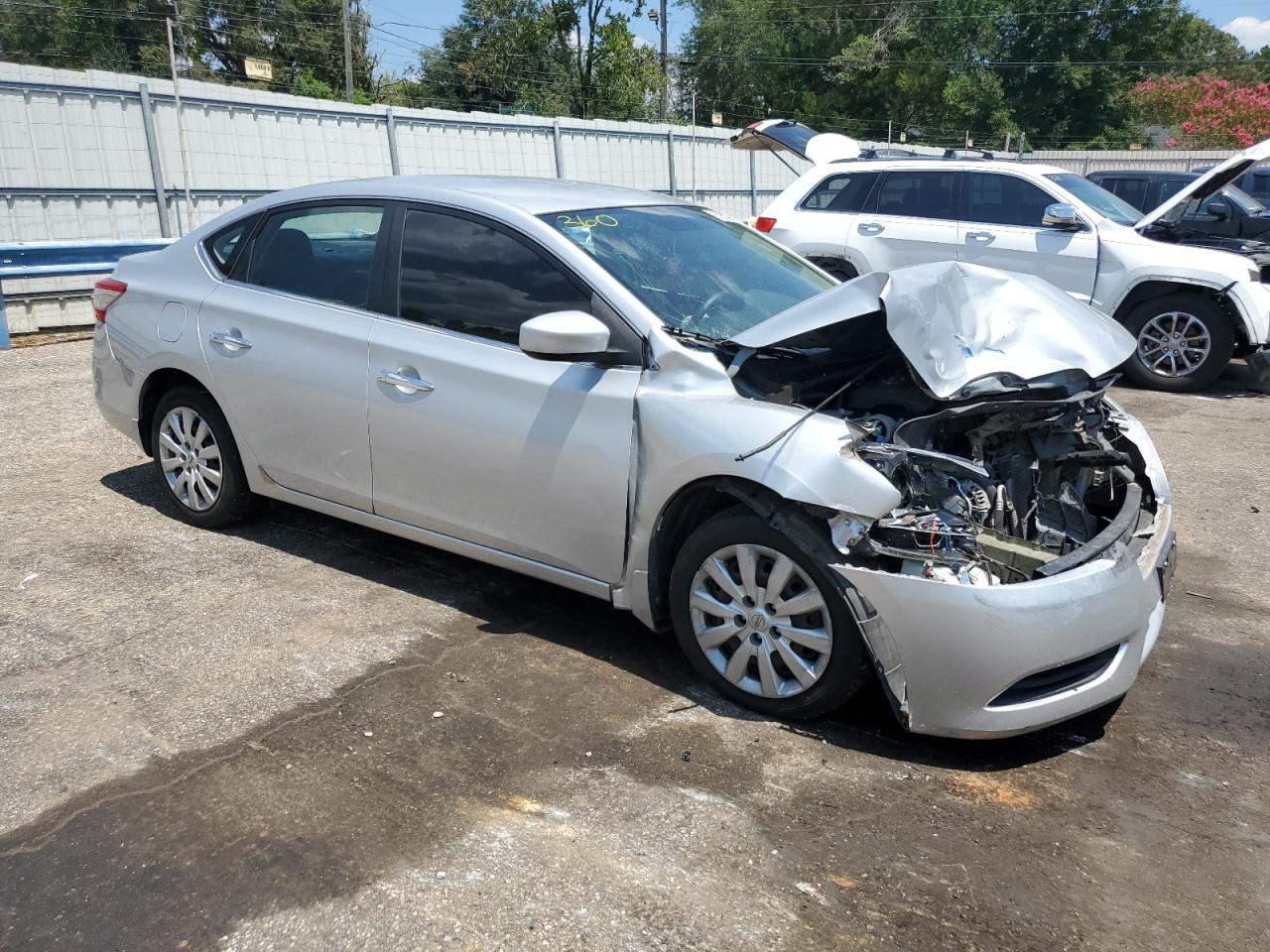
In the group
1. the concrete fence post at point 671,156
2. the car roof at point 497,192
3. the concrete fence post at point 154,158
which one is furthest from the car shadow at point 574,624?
the concrete fence post at point 671,156

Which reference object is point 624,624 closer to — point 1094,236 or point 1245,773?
point 1245,773

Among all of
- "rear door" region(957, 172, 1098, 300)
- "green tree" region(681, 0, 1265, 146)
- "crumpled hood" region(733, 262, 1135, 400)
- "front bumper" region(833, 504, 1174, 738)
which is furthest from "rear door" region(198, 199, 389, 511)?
"green tree" region(681, 0, 1265, 146)

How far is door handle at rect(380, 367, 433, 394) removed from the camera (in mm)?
4309

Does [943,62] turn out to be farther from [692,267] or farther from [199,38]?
[692,267]

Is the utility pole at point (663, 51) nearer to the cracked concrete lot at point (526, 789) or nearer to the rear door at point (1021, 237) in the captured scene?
the rear door at point (1021, 237)

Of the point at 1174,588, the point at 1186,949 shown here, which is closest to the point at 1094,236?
the point at 1174,588

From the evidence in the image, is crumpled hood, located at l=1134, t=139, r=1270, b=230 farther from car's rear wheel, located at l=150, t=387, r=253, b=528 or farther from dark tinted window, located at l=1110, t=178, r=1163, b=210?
car's rear wheel, located at l=150, t=387, r=253, b=528

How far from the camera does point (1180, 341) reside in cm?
905

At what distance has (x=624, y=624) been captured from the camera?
4.50m

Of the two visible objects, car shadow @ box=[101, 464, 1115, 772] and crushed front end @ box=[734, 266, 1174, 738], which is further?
car shadow @ box=[101, 464, 1115, 772]

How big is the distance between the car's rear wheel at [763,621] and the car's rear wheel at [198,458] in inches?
100

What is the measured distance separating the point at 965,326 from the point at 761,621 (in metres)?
1.23

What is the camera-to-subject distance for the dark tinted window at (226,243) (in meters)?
5.17

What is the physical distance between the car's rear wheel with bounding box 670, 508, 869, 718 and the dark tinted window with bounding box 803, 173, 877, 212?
286 inches
